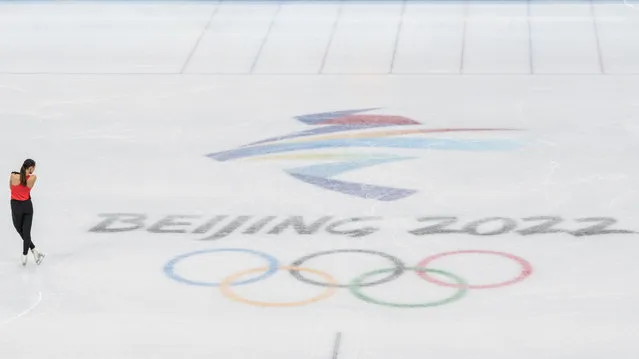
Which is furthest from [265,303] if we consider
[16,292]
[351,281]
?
[16,292]

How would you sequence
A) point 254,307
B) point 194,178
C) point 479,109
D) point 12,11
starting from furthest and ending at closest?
point 12,11 → point 479,109 → point 194,178 → point 254,307

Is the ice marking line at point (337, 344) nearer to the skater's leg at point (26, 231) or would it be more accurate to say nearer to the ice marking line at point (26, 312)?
the ice marking line at point (26, 312)

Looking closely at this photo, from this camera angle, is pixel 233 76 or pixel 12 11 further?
pixel 12 11

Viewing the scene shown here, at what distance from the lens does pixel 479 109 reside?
26.0 m

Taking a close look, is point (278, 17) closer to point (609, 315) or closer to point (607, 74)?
point (607, 74)

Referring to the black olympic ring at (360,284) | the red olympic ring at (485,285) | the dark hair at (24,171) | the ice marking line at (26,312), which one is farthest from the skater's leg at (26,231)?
the red olympic ring at (485,285)

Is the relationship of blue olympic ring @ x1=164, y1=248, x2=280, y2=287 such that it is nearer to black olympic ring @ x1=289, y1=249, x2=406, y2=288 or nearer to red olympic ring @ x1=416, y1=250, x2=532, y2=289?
black olympic ring @ x1=289, y1=249, x2=406, y2=288

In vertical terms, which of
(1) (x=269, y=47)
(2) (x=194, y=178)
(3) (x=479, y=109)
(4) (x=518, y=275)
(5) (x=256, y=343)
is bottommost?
(5) (x=256, y=343)

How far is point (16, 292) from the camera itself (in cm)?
1817

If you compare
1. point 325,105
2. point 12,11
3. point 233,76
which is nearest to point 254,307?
point 325,105

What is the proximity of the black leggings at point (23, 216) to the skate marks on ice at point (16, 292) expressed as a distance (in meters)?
0.42

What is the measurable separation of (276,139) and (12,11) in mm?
10299

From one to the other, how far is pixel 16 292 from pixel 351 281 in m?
4.04

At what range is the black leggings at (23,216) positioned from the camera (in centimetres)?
1862
